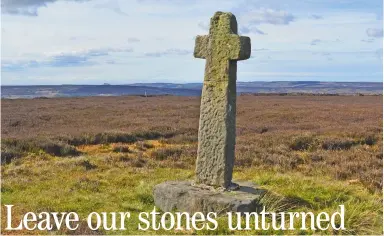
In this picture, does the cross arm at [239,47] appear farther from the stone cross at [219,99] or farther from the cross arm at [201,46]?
the cross arm at [201,46]

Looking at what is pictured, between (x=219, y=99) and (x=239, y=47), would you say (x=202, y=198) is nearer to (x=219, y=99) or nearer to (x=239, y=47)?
(x=219, y=99)

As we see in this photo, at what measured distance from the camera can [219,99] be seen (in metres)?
8.51

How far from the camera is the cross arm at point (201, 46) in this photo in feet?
28.9

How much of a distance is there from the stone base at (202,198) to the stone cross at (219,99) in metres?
0.32

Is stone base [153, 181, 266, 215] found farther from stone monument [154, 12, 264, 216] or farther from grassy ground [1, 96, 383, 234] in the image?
grassy ground [1, 96, 383, 234]

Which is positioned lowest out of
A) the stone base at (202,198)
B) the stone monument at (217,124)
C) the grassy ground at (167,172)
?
the grassy ground at (167,172)

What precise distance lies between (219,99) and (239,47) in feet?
3.16

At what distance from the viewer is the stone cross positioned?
8.44 meters

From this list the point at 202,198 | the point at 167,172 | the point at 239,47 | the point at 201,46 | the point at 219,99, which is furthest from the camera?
the point at 167,172

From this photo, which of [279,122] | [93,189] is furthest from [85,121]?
[93,189]

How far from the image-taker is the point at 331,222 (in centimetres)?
721

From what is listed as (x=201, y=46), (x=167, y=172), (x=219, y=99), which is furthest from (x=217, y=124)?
(x=167, y=172)

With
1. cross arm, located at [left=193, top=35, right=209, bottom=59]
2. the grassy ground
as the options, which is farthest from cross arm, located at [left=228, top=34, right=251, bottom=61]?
the grassy ground

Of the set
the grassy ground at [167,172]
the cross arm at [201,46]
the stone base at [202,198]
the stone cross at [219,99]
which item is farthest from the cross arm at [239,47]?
the grassy ground at [167,172]
